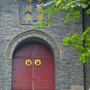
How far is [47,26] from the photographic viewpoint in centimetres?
1099

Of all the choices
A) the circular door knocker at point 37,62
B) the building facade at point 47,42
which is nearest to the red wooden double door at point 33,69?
the circular door knocker at point 37,62

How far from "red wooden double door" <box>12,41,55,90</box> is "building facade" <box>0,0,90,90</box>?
0.36 m

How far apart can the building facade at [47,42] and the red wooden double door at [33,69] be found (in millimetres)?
364

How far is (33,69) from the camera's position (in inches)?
442

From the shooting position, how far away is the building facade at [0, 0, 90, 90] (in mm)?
10672

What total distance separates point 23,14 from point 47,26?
3.27 ft

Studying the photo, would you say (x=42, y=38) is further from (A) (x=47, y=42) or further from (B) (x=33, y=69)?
(B) (x=33, y=69)

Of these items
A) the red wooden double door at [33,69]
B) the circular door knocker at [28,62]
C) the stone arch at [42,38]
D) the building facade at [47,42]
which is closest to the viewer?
the building facade at [47,42]

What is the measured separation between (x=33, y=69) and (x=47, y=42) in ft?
3.87

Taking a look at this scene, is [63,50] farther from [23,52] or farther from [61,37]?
[23,52]

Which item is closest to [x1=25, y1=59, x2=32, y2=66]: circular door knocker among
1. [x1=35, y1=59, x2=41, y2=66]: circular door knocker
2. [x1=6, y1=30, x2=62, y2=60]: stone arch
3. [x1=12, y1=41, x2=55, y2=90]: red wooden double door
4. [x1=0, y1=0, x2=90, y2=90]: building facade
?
[x1=12, y1=41, x2=55, y2=90]: red wooden double door

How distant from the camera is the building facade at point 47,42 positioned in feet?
35.0

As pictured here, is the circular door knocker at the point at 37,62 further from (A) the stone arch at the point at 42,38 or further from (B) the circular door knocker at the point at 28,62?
(A) the stone arch at the point at 42,38

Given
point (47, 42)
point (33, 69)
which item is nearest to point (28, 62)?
point (33, 69)
